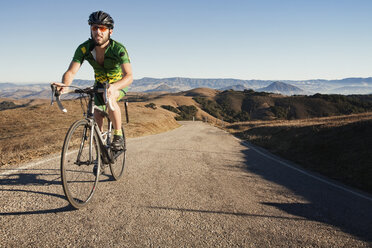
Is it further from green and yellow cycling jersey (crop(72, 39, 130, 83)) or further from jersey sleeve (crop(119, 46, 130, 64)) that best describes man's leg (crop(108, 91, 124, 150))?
jersey sleeve (crop(119, 46, 130, 64))

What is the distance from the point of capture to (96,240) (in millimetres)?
2469

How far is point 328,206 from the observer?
12.9 ft

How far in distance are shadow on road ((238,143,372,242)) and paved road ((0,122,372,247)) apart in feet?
0.06

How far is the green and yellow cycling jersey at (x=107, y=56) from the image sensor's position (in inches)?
147

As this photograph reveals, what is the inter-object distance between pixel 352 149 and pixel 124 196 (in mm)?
8044

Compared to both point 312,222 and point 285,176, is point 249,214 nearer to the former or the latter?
point 312,222

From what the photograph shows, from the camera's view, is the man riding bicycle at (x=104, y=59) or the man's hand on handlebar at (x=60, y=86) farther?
the man riding bicycle at (x=104, y=59)

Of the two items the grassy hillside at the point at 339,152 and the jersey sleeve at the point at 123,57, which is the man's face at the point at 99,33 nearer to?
the jersey sleeve at the point at 123,57

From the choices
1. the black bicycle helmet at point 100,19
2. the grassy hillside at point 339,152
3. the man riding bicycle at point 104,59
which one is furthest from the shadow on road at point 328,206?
the black bicycle helmet at point 100,19

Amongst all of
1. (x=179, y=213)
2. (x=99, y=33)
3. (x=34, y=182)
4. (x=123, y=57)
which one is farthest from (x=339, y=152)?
(x=34, y=182)

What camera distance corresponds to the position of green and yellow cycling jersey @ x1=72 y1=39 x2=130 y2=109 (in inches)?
147

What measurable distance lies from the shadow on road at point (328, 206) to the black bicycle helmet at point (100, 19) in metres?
3.85

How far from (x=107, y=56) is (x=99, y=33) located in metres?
0.40

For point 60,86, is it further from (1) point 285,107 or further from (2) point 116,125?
(1) point 285,107
